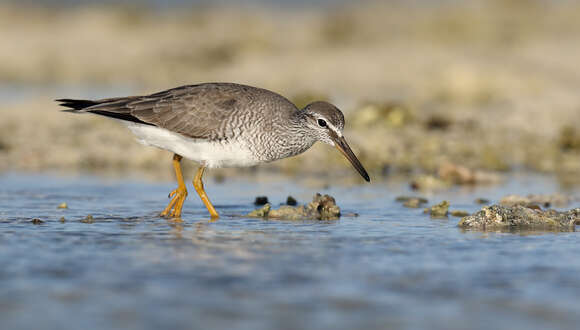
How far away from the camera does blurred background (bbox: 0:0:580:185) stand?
1602 cm

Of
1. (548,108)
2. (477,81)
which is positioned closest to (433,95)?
(477,81)

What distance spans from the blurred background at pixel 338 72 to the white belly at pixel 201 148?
4.51 meters

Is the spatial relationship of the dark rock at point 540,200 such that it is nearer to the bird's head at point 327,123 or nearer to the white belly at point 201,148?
the bird's head at point 327,123

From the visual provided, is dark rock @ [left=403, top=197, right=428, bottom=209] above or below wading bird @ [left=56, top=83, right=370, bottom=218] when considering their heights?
below

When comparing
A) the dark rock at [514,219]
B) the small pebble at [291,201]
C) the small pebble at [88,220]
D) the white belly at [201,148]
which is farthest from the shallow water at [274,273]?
the small pebble at [291,201]

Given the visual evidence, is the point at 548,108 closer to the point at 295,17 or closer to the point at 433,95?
the point at 433,95

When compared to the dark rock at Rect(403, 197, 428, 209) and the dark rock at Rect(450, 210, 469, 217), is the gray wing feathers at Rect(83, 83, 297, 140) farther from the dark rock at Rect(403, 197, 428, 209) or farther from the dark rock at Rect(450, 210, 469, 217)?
the dark rock at Rect(450, 210, 469, 217)

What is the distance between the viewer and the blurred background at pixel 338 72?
16016 millimetres

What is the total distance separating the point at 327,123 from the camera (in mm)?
10227

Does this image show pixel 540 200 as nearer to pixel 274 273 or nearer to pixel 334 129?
pixel 334 129

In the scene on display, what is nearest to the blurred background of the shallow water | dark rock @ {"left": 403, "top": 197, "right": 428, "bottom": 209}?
dark rock @ {"left": 403, "top": 197, "right": 428, "bottom": 209}

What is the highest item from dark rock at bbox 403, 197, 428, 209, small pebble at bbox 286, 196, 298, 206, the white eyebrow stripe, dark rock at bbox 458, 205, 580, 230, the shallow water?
the white eyebrow stripe

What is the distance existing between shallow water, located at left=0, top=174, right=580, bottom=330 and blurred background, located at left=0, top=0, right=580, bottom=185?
5.60m

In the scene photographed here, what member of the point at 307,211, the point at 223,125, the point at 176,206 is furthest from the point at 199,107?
the point at 307,211
